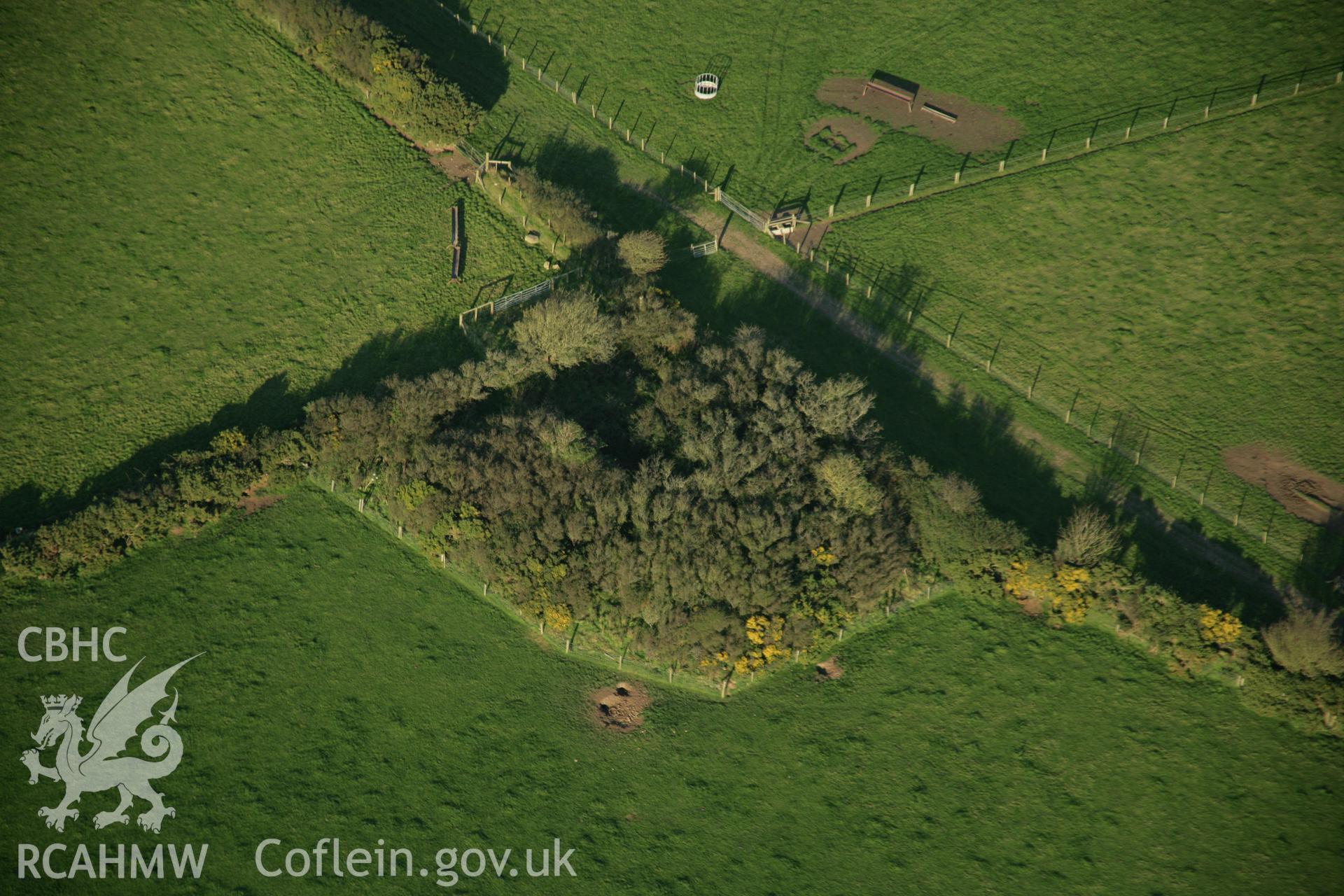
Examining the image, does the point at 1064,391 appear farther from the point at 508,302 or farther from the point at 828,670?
the point at 508,302

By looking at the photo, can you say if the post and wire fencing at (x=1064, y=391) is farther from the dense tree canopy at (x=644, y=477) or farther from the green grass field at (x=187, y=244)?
the green grass field at (x=187, y=244)

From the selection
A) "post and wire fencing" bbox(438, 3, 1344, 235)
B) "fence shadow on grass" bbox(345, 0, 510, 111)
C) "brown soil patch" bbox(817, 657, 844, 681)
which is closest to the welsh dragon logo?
"brown soil patch" bbox(817, 657, 844, 681)

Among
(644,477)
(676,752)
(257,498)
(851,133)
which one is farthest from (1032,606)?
(257,498)

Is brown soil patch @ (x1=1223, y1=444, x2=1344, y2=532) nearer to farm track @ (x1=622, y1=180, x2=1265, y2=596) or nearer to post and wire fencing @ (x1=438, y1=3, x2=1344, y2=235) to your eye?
farm track @ (x1=622, y1=180, x2=1265, y2=596)

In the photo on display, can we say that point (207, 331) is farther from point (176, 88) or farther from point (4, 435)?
point (176, 88)

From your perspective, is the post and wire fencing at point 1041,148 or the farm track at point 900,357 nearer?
the farm track at point 900,357

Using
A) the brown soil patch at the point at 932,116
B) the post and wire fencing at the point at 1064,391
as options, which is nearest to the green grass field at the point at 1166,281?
the post and wire fencing at the point at 1064,391
